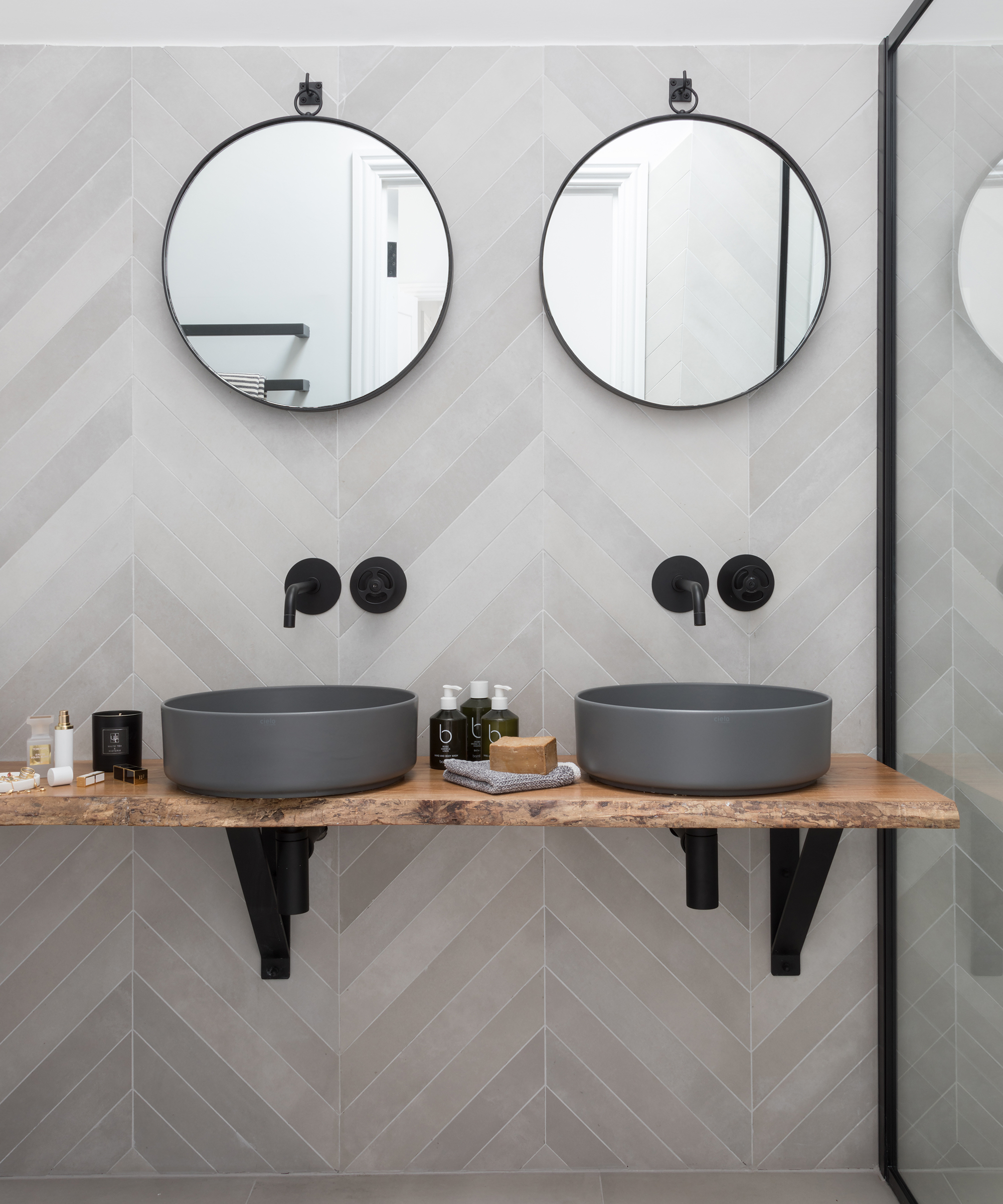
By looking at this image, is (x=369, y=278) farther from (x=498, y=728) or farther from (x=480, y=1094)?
(x=480, y=1094)

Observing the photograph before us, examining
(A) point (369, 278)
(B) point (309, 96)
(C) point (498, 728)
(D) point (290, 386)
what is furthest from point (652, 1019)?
(B) point (309, 96)

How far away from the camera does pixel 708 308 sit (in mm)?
1621

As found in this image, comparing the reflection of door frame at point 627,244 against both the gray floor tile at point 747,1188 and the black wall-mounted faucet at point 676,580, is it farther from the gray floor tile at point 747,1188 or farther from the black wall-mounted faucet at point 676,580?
Answer: the gray floor tile at point 747,1188

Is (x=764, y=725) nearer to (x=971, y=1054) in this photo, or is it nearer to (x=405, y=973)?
(x=971, y=1054)

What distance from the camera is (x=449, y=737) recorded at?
58.7 inches

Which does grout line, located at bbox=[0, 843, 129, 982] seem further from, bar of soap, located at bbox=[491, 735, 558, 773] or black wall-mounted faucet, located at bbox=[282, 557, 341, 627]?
bar of soap, located at bbox=[491, 735, 558, 773]

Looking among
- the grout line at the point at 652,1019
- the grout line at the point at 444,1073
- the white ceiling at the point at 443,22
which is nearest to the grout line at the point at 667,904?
the grout line at the point at 652,1019

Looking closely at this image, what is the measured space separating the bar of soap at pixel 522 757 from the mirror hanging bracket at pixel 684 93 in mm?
1232

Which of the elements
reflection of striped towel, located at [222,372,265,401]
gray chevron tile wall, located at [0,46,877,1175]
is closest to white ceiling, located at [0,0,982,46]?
gray chevron tile wall, located at [0,46,877,1175]

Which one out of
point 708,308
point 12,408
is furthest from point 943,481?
point 12,408

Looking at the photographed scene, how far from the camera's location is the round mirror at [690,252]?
63.8 inches

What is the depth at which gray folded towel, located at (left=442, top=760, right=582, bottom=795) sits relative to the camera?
130 centimetres

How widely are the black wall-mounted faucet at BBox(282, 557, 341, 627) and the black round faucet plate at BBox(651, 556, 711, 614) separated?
62 centimetres

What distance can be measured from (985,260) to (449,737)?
44.5 inches
